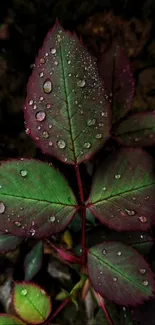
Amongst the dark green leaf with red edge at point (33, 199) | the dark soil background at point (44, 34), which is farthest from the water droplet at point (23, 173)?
the dark soil background at point (44, 34)

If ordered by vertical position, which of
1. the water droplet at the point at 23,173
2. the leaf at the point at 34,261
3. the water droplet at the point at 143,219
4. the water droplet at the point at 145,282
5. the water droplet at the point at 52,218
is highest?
the water droplet at the point at 23,173

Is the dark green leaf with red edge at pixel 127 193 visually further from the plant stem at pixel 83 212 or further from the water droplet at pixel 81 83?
the water droplet at pixel 81 83

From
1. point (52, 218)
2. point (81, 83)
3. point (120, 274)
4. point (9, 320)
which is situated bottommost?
point (9, 320)

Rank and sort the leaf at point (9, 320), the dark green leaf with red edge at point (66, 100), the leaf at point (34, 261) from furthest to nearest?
1. the leaf at point (34, 261)
2. the leaf at point (9, 320)
3. the dark green leaf with red edge at point (66, 100)

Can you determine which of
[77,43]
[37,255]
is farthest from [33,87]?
[37,255]

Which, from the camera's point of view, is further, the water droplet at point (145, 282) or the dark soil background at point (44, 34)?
the dark soil background at point (44, 34)

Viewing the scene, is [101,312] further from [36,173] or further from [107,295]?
[36,173]

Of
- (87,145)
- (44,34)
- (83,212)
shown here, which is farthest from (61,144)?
(44,34)

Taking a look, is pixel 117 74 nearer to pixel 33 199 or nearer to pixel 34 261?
pixel 33 199
